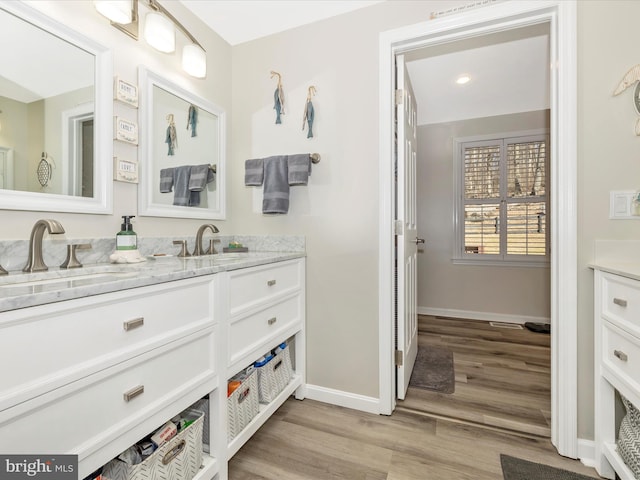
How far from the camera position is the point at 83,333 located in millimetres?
791

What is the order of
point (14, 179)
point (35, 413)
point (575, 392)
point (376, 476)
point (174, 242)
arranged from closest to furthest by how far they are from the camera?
1. point (35, 413)
2. point (14, 179)
3. point (376, 476)
4. point (575, 392)
5. point (174, 242)

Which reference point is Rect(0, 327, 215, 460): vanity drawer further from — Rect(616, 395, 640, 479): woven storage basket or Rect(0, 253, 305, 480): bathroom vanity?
Result: Rect(616, 395, 640, 479): woven storage basket

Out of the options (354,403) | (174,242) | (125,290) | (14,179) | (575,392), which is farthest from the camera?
(354,403)

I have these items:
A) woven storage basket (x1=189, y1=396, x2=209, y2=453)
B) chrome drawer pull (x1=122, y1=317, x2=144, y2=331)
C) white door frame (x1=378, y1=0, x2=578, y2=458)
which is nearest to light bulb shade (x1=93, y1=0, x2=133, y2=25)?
chrome drawer pull (x1=122, y1=317, x2=144, y2=331)

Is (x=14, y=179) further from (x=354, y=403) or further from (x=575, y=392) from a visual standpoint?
(x=575, y=392)

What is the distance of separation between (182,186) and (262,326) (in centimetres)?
96

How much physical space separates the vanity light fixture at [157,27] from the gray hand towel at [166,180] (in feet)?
1.89

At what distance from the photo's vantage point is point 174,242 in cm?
175

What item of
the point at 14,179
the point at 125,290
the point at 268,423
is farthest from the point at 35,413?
the point at 268,423

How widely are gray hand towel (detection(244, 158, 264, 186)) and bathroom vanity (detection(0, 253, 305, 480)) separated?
Result: 740 mm

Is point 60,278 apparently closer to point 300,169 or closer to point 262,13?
point 300,169

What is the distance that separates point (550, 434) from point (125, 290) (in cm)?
208

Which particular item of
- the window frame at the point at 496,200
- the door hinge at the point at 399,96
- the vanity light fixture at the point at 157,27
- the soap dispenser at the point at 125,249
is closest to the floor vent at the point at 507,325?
the window frame at the point at 496,200

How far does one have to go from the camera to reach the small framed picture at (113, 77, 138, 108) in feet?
4.73
